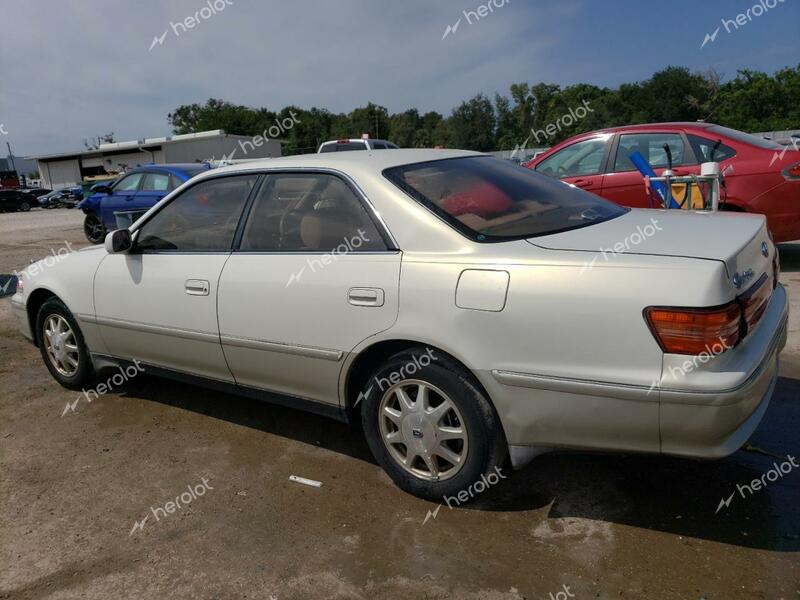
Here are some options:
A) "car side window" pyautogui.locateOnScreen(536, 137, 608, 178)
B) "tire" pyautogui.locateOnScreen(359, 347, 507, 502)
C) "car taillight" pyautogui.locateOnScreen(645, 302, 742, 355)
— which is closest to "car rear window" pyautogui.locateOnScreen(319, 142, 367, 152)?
"car side window" pyautogui.locateOnScreen(536, 137, 608, 178)

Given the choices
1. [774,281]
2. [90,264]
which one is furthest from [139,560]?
[774,281]

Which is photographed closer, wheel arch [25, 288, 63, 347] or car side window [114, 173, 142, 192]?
wheel arch [25, 288, 63, 347]

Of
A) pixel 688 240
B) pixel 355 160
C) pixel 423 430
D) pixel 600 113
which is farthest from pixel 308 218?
pixel 600 113

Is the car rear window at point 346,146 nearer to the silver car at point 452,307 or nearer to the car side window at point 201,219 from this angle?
the car side window at point 201,219

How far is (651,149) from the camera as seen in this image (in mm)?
6984

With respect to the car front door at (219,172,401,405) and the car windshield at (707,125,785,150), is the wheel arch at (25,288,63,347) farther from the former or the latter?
the car windshield at (707,125,785,150)

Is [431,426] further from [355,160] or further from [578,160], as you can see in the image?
[578,160]

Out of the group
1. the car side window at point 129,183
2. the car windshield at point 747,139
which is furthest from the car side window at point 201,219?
the car side window at point 129,183

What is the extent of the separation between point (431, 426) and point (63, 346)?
3.02m

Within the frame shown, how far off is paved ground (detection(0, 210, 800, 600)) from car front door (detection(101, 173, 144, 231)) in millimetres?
8073

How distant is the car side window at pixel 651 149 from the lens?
6807 mm

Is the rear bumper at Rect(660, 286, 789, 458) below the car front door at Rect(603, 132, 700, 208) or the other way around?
below

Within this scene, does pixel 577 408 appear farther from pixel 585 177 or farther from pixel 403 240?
pixel 585 177

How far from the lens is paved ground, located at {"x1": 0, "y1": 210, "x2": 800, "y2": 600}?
238 cm
